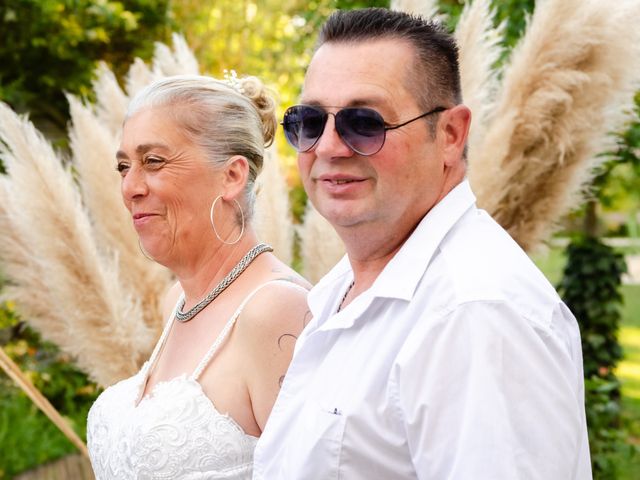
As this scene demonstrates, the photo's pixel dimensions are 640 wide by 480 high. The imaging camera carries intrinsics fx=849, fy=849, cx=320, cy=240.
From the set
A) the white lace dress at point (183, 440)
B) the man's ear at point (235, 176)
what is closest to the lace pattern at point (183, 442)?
the white lace dress at point (183, 440)

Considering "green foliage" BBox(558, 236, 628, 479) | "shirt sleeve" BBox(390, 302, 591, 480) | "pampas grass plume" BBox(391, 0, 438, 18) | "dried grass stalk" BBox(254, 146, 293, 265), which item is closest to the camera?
"shirt sleeve" BBox(390, 302, 591, 480)

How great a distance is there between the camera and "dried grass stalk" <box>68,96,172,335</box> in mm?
2400

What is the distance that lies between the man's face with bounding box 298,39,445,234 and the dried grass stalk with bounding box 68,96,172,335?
3.88ft

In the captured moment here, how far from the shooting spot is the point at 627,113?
2.34 m

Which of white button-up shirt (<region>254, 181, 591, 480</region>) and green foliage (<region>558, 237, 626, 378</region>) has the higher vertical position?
green foliage (<region>558, 237, 626, 378</region>)

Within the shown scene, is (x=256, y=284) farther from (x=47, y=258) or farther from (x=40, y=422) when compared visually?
(x=40, y=422)

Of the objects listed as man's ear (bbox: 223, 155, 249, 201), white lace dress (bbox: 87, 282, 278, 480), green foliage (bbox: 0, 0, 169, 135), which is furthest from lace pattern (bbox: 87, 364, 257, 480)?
green foliage (bbox: 0, 0, 169, 135)

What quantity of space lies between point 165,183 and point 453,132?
81 centimetres

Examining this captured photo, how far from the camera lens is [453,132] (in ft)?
4.45

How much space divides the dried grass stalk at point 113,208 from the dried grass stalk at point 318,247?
1.42ft

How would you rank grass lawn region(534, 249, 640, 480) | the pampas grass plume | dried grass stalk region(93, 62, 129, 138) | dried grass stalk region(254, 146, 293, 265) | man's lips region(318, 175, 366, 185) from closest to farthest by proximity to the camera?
man's lips region(318, 175, 366, 185)
the pampas grass plume
dried grass stalk region(254, 146, 293, 265)
dried grass stalk region(93, 62, 129, 138)
grass lawn region(534, 249, 640, 480)

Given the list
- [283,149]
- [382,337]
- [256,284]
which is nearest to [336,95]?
[382,337]

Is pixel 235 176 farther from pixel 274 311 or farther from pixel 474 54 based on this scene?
pixel 474 54

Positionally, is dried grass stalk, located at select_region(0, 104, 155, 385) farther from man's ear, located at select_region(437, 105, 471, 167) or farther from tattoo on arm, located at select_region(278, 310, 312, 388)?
man's ear, located at select_region(437, 105, 471, 167)
